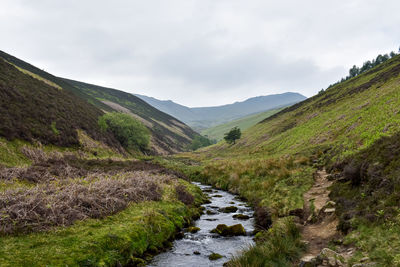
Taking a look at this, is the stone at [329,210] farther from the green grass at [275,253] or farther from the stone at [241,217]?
the stone at [241,217]

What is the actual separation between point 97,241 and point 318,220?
40.4 feet

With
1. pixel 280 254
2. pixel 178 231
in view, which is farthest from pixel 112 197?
pixel 280 254

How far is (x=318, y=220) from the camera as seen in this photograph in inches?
548

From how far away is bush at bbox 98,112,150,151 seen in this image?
6800 cm

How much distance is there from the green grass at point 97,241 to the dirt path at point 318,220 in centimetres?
830

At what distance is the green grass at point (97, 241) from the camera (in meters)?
9.38

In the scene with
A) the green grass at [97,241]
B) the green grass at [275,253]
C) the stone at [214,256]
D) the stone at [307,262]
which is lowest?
the stone at [214,256]

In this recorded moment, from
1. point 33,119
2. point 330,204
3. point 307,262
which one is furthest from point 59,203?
point 33,119

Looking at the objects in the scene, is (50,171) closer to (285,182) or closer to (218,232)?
(218,232)

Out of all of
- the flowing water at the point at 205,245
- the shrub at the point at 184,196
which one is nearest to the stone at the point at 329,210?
the flowing water at the point at 205,245

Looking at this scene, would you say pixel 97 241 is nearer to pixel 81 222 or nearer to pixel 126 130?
pixel 81 222

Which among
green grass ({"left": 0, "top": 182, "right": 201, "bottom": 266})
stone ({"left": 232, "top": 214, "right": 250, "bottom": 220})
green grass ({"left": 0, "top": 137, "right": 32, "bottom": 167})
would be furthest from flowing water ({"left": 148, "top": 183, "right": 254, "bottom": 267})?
green grass ({"left": 0, "top": 137, "right": 32, "bottom": 167})

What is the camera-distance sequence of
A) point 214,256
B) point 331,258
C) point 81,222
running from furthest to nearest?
1. point 81,222
2. point 214,256
3. point 331,258

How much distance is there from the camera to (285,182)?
2377 cm
